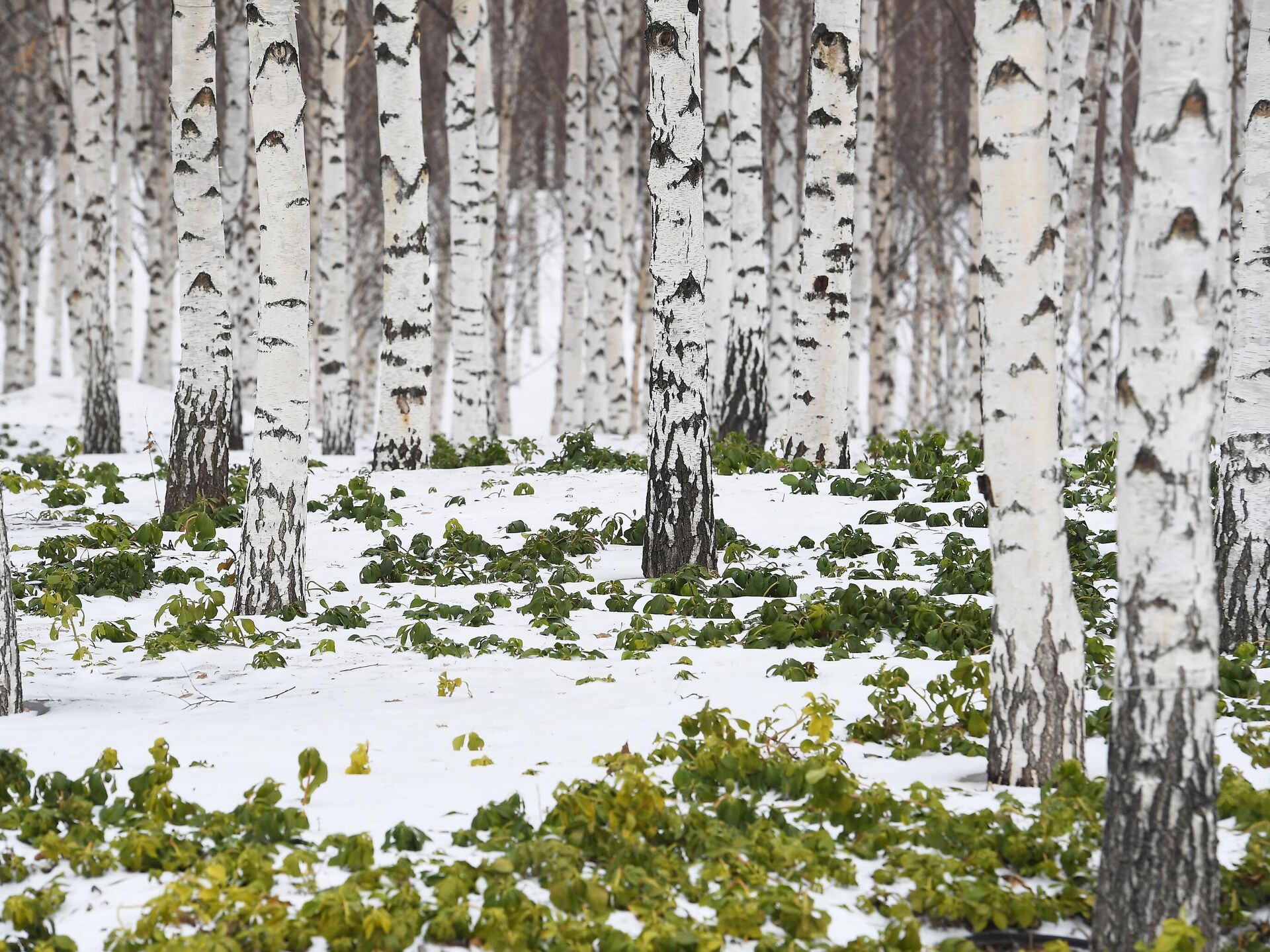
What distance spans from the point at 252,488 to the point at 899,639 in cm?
360

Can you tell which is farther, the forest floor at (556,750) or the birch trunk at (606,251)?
the birch trunk at (606,251)

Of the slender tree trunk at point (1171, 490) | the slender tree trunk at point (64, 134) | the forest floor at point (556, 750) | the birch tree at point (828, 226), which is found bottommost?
the forest floor at point (556, 750)

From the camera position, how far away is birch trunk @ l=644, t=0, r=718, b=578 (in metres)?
6.80

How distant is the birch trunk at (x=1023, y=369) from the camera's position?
3.66 meters

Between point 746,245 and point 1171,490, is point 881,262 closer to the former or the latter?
point 746,245

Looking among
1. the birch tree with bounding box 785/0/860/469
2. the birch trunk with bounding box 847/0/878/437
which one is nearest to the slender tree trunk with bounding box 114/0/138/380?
the birch trunk with bounding box 847/0/878/437

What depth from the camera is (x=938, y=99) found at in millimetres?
26031

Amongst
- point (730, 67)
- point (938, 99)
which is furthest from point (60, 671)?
point (938, 99)

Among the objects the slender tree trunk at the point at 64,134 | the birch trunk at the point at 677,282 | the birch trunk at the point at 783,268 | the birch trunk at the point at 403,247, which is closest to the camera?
the birch trunk at the point at 677,282

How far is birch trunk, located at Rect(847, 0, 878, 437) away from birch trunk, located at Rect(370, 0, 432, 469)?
4.92 m

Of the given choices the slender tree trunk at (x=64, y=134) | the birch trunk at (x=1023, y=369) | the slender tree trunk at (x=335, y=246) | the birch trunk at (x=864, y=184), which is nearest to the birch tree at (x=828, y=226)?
the birch trunk at (x=864, y=184)

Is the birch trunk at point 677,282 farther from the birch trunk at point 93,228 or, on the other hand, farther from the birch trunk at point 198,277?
the birch trunk at point 93,228

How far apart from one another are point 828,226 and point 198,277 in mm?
Result: 4903

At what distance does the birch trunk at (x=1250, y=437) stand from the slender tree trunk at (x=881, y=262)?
11.7 meters
